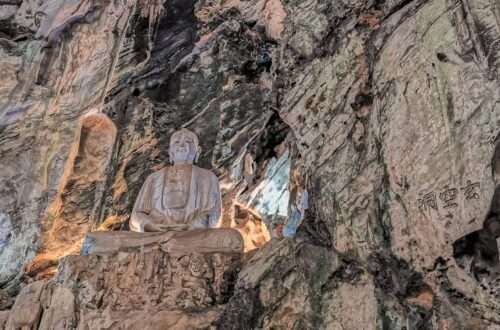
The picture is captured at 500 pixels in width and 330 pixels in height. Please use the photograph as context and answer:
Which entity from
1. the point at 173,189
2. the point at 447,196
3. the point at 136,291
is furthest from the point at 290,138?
the point at 447,196

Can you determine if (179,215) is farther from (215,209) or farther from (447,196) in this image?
(447,196)

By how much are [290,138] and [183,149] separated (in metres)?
1.07

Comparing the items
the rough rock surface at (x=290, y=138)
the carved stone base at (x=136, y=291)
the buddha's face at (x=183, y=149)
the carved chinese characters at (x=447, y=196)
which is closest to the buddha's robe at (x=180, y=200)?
the buddha's face at (x=183, y=149)

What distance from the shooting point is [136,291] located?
194 inches

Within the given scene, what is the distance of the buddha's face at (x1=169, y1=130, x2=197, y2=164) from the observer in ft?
21.1

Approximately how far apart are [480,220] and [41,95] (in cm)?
619

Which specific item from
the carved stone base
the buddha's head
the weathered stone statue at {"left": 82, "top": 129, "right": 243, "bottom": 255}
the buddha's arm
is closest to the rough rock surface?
the carved stone base

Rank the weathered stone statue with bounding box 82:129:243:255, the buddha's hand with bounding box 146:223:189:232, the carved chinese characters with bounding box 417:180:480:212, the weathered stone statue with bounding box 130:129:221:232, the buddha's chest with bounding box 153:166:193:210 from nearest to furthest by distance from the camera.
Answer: the carved chinese characters with bounding box 417:180:480:212 < the weathered stone statue with bounding box 82:129:243:255 < the buddha's hand with bounding box 146:223:189:232 < the weathered stone statue with bounding box 130:129:221:232 < the buddha's chest with bounding box 153:166:193:210

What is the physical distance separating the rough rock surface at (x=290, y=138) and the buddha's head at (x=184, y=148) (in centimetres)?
98

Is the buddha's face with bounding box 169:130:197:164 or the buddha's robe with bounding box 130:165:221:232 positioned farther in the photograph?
the buddha's face with bounding box 169:130:197:164

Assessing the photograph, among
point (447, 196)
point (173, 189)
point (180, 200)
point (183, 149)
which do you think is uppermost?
point (183, 149)

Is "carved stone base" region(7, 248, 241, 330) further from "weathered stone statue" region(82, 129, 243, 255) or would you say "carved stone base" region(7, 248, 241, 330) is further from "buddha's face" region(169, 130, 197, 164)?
"buddha's face" region(169, 130, 197, 164)

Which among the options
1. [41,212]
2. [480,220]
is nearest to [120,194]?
[41,212]

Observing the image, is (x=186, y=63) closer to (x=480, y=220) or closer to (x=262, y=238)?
(x=262, y=238)
